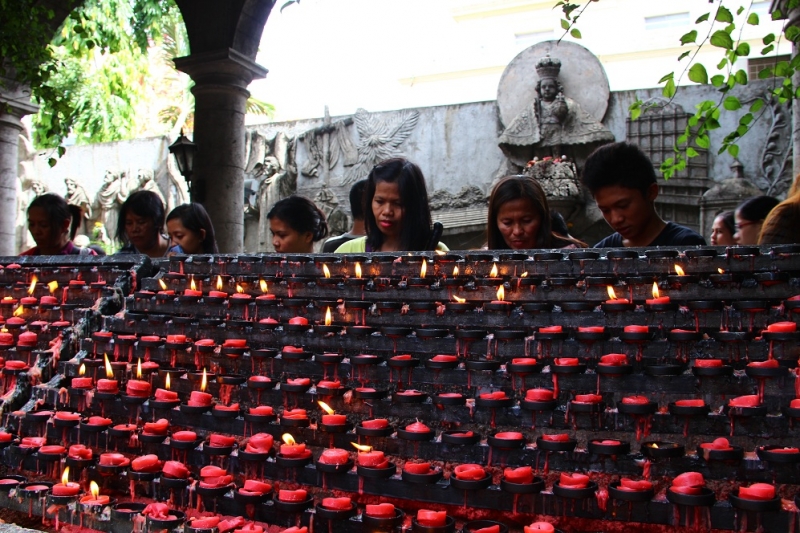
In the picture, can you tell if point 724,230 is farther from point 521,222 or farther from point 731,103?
point 521,222

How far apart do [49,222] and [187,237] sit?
1036 millimetres

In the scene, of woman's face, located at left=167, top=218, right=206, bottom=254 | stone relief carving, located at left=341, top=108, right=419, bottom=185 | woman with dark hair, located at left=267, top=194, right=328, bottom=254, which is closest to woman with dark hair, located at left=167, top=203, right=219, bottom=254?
woman's face, located at left=167, top=218, right=206, bottom=254

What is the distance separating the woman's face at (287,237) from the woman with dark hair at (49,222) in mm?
1665

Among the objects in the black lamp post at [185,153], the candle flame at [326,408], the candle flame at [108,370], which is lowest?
the candle flame at [326,408]

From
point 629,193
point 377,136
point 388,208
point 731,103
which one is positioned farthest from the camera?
point 377,136

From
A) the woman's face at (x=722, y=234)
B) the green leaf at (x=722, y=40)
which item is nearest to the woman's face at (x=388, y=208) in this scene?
the green leaf at (x=722, y=40)

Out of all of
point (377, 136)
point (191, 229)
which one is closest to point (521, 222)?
point (191, 229)

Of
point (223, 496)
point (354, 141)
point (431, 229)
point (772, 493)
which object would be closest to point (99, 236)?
point (354, 141)

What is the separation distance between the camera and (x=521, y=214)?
146 inches

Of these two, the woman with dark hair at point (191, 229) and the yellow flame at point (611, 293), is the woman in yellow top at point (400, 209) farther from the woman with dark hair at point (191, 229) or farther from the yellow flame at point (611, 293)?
the woman with dark hair at point (191, 229)

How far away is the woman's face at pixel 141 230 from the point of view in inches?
186

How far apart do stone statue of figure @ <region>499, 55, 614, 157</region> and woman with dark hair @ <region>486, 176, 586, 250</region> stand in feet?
34.4

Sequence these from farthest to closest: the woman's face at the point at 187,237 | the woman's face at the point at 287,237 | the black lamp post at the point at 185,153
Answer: the black lamp post at the point at 185,153
the woman's face at the point at 187,237
the woman's face at the point at 287,237

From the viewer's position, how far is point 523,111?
14320 millimetres
